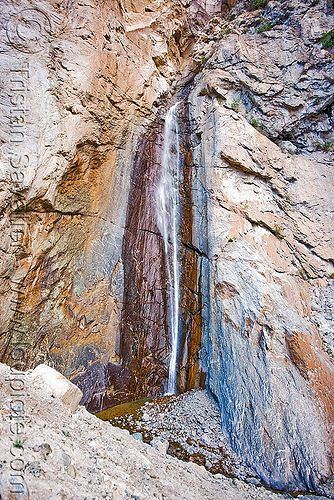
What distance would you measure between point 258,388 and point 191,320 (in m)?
3.03

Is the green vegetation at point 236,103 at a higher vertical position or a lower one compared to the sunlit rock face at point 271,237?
higher

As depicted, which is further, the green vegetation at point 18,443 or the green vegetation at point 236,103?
the green vegetation at point 236,103

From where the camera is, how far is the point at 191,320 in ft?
28.5

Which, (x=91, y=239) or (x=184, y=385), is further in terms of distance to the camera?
(x=91, y=239)

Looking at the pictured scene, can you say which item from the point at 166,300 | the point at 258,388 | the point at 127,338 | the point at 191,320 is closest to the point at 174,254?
the point at 166,300

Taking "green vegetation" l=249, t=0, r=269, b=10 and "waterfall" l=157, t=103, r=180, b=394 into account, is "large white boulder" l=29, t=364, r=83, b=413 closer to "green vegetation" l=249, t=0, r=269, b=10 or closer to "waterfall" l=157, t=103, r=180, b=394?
"waterfall" l=157, t=103, r=180, b=394

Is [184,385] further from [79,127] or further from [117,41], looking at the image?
[117,41]

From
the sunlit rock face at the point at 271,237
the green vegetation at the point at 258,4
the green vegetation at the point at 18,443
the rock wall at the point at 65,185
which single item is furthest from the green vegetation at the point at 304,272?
the green vegetation at the point at 258,4

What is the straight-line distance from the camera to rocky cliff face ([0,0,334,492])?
20.6ft
